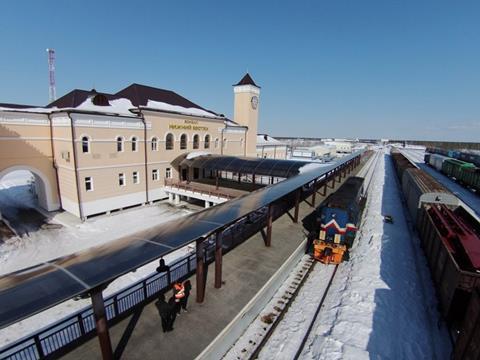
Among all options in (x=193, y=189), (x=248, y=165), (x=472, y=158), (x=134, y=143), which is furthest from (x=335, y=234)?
(x=472, y=158)

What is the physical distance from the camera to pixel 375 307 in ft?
28.3

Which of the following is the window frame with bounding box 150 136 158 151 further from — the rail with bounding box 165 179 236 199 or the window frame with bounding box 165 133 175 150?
the rail with bounding box 165 179 236 199

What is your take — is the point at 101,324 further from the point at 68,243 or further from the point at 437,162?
the point at 437,162

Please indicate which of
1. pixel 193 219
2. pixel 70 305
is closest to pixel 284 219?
pixel 193 219

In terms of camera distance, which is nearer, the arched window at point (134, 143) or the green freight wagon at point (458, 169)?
the arched window at point (134, 143)

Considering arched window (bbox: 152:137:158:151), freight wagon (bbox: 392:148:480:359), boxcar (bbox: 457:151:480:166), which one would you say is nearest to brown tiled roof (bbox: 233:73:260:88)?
arched window (bbox: 152:137:158:151)

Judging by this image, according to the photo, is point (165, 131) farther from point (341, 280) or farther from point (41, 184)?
point (341, 280)

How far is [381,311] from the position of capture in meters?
8.42

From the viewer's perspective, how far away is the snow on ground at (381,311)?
6.97 metres

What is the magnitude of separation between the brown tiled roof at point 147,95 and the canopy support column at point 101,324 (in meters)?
22.8

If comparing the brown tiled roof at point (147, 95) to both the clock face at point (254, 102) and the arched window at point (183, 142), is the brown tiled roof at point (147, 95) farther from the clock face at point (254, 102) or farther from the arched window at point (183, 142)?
the clock face at point (254, 102)

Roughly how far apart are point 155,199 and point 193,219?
18.3 metres

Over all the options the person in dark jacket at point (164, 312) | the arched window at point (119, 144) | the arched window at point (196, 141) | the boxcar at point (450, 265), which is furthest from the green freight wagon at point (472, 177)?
the arched window at point (119, 144)

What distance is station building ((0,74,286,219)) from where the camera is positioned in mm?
18281
